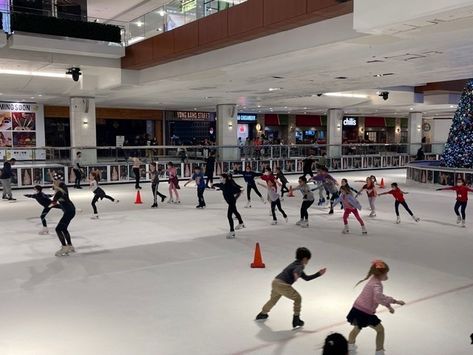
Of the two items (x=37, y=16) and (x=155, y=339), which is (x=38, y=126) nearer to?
(x=37, y=16)

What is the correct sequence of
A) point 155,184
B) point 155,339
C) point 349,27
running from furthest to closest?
point 155,184 < point 349,27 < point 155,339

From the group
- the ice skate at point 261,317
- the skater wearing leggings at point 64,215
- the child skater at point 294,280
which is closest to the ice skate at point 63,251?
the skater wearing leggings at point 64,215

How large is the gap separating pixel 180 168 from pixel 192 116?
16.2 metres

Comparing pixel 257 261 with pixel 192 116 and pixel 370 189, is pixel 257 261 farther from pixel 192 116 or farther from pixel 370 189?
pixel 192 116

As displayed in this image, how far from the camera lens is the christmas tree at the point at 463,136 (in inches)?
792

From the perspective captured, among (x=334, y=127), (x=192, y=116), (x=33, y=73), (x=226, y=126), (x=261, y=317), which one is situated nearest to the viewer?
(x=261, y=317)

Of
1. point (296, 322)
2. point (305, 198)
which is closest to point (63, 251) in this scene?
point (296, 322)

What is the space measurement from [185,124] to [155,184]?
2704 cm

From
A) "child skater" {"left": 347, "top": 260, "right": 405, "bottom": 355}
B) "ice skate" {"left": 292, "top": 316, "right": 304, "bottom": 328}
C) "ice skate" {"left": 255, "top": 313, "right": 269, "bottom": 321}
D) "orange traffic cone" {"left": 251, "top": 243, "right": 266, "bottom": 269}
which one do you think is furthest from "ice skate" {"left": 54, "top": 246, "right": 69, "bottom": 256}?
"child skater" {"left": 347, "top": 260, "right": 405, "bottom": 355}

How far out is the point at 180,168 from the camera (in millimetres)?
27078

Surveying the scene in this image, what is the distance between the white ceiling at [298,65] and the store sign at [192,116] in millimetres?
17282

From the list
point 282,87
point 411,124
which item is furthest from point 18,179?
point 411,124

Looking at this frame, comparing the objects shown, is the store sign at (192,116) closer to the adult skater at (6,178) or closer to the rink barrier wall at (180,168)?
the rink barrier wall at (180,168)

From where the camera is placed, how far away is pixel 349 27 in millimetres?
10078
